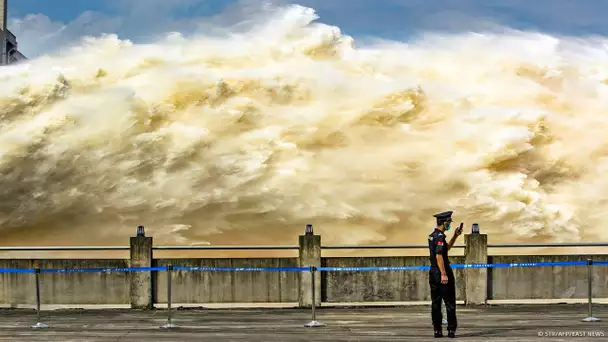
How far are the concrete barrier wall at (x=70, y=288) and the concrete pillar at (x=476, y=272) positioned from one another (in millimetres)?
7468

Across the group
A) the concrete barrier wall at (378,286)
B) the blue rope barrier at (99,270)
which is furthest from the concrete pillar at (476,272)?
the blue rope barrier at (99,270)

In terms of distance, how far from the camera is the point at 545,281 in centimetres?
1859

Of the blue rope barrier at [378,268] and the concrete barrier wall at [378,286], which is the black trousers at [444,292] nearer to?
the blue rope barrier at [378,268]

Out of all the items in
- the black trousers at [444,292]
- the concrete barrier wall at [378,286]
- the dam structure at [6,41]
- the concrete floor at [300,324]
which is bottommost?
the concrete floor at [300,324]

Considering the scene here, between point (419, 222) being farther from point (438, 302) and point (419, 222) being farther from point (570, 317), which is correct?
point (438, 302)

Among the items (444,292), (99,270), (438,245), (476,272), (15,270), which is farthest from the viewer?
(476,272)

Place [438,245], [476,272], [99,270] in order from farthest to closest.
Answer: [476,272], [99,270], [438,245]

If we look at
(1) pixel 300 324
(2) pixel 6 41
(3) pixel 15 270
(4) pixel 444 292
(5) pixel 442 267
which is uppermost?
(2) pixel 6 41

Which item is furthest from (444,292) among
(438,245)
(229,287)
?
(229,287)

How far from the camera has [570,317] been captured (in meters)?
16.2

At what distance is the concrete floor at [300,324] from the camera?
45.3 feet

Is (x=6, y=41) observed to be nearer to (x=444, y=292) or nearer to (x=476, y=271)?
(x=476, y=271)

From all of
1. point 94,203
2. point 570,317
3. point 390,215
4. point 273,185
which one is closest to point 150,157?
point 94,203

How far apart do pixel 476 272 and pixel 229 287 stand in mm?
5430
